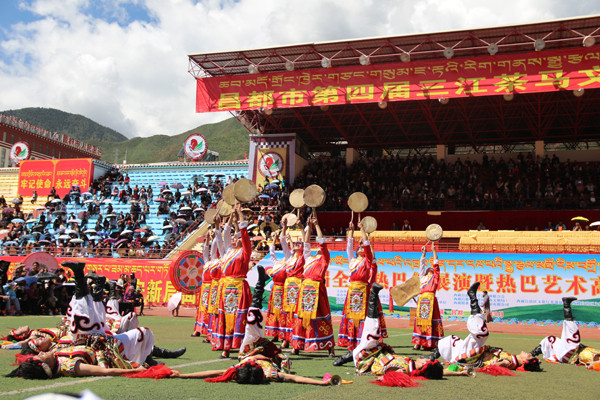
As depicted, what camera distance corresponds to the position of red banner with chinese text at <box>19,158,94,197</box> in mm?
33719

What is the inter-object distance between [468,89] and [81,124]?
442 ft

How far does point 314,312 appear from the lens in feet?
27.9

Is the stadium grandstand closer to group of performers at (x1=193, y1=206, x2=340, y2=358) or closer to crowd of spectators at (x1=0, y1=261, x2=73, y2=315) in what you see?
crowd of spectators at (x1=0, y1=261, x2=73, y2=315)

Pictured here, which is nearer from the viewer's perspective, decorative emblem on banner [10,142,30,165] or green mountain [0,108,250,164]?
decorative emblem on banner [10,142,30,165]

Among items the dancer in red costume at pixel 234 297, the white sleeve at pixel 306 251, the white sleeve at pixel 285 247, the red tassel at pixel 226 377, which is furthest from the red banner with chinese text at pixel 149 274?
the red tassel at pixel 226 377

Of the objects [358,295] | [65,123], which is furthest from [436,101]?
[65,123]

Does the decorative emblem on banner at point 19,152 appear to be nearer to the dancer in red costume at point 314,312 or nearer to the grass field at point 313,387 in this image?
the grass field at point 313,387

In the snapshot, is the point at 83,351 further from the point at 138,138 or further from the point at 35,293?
the point at 138,138

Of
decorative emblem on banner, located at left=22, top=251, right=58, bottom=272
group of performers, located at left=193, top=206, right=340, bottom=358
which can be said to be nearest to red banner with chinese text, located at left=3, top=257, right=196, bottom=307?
decorative emblem on banner, located at left=22, top=251, right=58, bottom=272

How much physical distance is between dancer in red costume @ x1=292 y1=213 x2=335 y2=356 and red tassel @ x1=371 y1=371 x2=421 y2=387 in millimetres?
2713

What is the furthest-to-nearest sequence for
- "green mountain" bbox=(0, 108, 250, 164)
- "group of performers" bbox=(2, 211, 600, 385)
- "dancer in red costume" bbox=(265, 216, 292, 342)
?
"green mountain" bbox=(0, 108, 250, 164) < "dancer in red costume" bbox=(265, 216, 292, 342) < "group of performers" bbox=(2, 211, 600, 385)

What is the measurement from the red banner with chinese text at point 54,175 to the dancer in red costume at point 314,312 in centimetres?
2816

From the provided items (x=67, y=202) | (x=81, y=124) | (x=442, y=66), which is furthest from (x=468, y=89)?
(x=81, y=124)

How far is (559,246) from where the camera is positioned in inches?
684
